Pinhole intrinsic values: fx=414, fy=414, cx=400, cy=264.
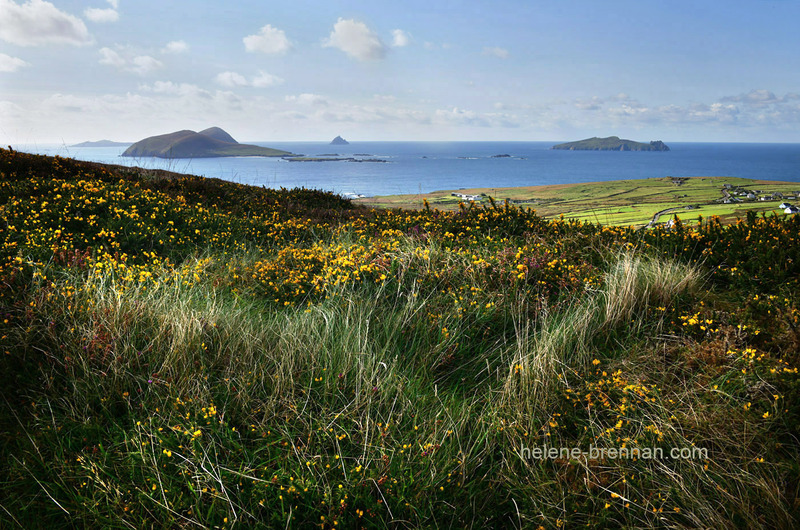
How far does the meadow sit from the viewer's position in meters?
2.65

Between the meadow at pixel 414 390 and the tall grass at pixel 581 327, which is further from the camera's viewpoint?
the tall grass at pixel 581 327

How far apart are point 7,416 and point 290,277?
131 inches

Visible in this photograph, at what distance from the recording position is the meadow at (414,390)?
2652mm

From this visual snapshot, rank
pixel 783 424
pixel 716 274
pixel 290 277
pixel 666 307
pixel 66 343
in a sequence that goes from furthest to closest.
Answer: pixel 290 277 → pixel 716 274 → pixel 666 307 → pixel 66 343 → pixel 783 424

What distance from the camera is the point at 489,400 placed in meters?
3.46

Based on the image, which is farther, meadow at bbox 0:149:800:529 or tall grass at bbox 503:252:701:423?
tall grass at bbox 503:252:701:423

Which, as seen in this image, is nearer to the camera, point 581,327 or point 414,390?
point 414,390

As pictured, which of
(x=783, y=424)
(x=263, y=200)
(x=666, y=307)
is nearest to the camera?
(x=783, y=424)

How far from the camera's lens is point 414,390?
3.63 m

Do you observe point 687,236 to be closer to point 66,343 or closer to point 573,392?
point 573,392

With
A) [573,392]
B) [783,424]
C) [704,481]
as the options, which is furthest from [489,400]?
[783,424]

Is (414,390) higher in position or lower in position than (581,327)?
lower

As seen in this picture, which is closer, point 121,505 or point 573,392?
point 121,505

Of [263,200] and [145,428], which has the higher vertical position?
[263,200]
